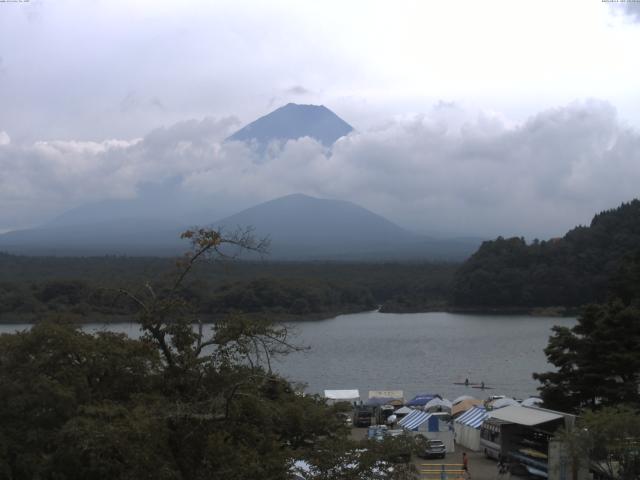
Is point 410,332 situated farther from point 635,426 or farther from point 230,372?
point 230,372

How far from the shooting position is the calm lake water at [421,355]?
68.2 feet

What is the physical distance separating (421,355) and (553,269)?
19.3m

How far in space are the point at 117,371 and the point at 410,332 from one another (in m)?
28.2

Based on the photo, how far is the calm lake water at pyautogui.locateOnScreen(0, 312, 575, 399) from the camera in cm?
2080

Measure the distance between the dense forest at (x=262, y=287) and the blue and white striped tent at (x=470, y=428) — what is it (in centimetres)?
1357

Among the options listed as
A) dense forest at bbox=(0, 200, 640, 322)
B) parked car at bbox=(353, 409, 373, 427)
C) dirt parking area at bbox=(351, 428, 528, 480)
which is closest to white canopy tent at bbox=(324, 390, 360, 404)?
parked car at bbox=(353, 409, 373, 427)

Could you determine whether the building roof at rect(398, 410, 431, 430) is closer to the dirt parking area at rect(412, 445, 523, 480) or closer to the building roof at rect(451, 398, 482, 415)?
the dirt parking area at rect(412, 445, 523, 480)

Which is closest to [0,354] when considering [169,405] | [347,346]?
[169,405]

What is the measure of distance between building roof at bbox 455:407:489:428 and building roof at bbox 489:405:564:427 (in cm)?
125

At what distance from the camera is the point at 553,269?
141 feet

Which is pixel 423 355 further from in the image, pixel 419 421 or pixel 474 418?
pixel 419 421

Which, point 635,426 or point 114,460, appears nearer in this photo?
point 114,460

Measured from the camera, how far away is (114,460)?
4207mm

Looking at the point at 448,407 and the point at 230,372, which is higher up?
the point at 230,372
